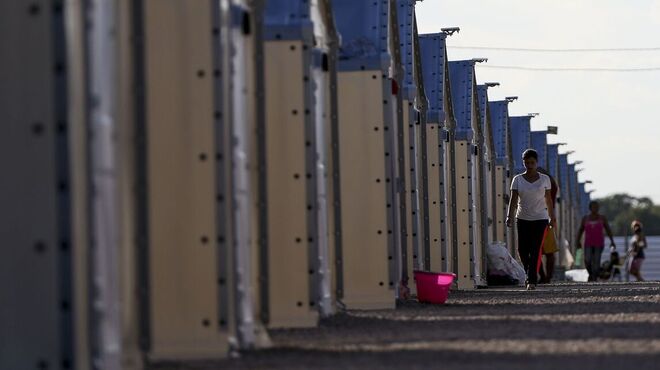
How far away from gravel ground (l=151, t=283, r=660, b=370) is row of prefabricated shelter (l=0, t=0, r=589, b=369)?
17.4 inches

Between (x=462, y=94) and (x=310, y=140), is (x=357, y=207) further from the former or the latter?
(x=462, y=94)

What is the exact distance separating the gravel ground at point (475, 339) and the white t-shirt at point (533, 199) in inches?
162

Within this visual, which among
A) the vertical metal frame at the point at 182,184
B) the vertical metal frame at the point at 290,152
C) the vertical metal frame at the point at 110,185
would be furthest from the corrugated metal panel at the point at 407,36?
the vertical metal frame at the point at 110,185

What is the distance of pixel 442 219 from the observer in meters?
27.4

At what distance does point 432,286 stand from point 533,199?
146 inches

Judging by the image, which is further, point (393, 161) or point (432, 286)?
point (432, 286)

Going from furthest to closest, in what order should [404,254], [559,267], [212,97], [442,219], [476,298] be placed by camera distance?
1. [559,267]
2. [442,219]
3. [476,298]
4. [404,254]
5. [212,97]

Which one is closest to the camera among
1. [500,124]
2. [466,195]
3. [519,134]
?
[466,195]

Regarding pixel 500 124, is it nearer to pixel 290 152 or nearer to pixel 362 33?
pixel 362 33

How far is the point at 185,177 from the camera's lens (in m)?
12.5

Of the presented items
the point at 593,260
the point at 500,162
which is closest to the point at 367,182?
the point at 500,162

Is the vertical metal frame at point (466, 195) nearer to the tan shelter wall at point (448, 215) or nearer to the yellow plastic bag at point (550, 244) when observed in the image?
the tan shelter wall at point (448, 215)

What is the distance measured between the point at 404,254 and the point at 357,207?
2216mm

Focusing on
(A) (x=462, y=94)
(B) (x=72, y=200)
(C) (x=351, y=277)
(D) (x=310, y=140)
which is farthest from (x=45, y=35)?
(A) (x=462, y=94)
